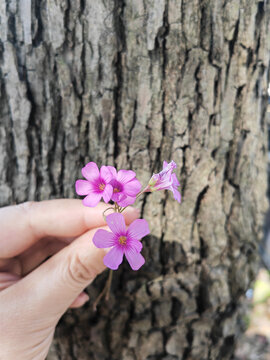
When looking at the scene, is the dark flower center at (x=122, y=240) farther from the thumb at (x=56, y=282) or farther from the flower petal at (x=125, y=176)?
the thumb at (x=56, y=282)

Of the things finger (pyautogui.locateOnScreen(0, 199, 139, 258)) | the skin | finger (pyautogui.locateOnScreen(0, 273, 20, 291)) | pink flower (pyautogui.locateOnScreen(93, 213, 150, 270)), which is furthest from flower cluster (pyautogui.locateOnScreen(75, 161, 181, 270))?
finger (pyautogui.locateOnScreen(0, 273, 20, 291))

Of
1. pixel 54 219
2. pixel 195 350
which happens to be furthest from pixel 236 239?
pixel 54 219

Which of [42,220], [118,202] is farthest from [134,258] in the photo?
[42,220]

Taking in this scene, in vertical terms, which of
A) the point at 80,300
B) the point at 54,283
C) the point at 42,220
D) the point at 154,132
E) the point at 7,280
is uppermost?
the point at 154,132

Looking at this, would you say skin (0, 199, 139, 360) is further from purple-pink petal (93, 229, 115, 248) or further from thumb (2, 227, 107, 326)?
purple-pink petal (93, 229, 115, 248)

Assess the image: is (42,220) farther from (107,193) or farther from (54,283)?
(107,193)

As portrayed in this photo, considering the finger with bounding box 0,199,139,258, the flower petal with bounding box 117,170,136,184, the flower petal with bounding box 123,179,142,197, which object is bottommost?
the finger with bounding box 0,199,139,258

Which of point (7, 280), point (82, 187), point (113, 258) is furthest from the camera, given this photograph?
point (7, 280)

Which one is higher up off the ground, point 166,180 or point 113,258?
point 166,180
